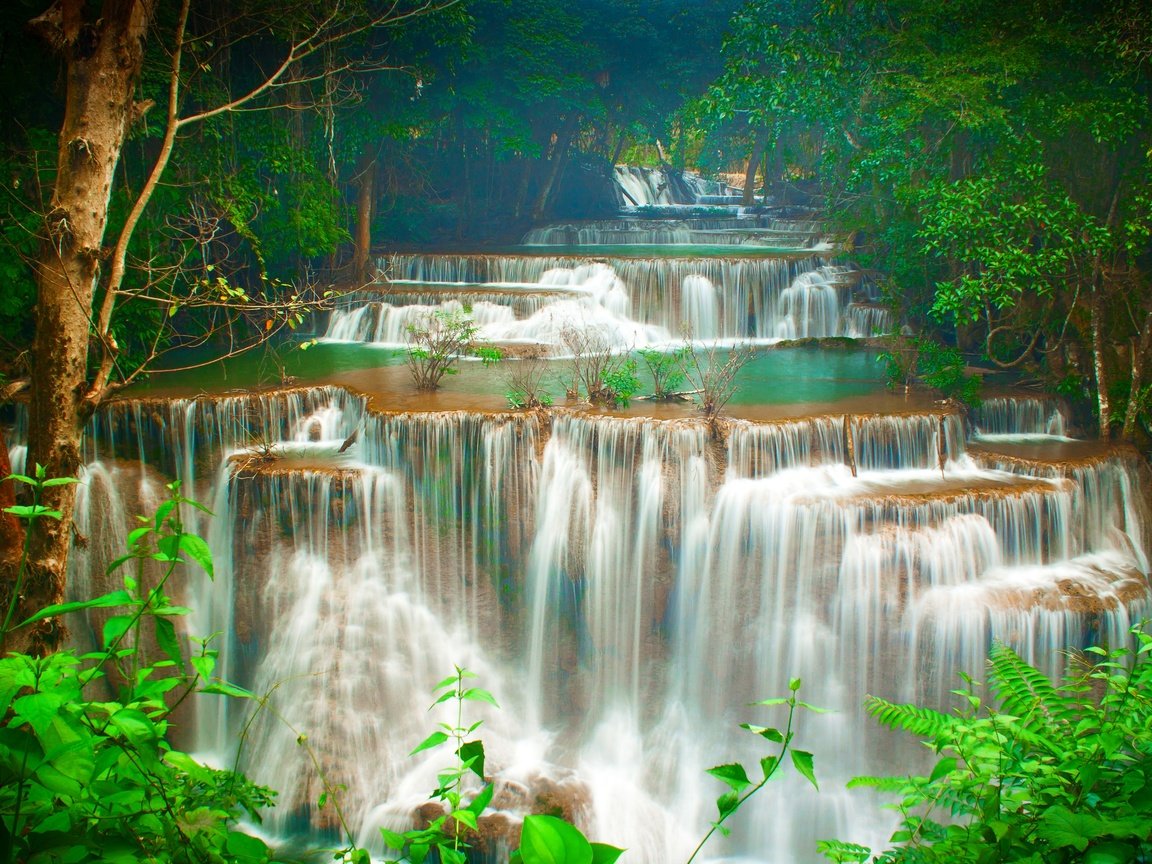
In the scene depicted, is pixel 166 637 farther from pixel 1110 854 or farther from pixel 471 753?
pixel 1110 854

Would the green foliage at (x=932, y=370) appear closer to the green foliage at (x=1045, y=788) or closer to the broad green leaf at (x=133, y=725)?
the green foliage at (x=1045, y=788)

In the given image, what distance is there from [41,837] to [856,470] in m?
8.08

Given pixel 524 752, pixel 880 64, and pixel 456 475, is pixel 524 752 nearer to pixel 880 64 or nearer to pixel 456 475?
pixel 456 475

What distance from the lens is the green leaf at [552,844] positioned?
1396 millimetres

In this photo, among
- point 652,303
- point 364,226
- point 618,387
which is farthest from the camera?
point 364,226

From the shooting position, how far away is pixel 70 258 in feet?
16.3

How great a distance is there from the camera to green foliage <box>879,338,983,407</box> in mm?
9914

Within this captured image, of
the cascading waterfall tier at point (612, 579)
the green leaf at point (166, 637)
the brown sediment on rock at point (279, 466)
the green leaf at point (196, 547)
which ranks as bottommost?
the cascading waterfall tier at point (612, 579)

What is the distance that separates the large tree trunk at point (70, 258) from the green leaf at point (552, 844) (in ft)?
14.3

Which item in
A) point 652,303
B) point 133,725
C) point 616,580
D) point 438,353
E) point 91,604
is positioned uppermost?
point 652,303

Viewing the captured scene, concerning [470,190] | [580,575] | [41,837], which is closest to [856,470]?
[580,575]

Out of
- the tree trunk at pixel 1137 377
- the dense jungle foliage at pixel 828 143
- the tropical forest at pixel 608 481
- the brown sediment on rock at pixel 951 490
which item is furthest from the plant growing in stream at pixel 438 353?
the tree trunk at pixel 1137 377

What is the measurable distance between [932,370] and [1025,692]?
7.21m

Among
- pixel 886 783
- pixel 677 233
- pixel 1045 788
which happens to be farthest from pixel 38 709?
pixel 677 233
